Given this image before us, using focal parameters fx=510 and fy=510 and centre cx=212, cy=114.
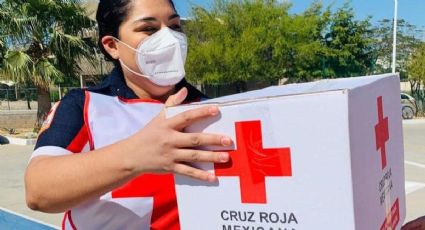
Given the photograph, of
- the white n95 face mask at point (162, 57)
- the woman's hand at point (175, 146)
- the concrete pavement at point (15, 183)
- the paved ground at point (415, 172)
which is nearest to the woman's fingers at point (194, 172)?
the woman's hand at point (175, 146)

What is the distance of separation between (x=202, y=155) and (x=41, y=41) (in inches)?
569

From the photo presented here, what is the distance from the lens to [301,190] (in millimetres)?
799

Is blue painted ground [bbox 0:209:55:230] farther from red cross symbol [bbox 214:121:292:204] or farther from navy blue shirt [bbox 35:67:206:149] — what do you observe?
red cross symbol [bbox 214:121:292:204]

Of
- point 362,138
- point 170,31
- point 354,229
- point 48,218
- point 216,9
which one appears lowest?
point 48,218

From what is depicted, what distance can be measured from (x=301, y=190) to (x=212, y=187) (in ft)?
0.53

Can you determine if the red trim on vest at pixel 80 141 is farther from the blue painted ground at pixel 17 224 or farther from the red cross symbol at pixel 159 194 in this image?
the blue painted ground at pixel 17 224

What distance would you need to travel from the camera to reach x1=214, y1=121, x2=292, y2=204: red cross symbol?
0.81 metres

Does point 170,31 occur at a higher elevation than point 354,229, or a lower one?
higher

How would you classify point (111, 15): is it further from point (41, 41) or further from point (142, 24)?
point (41, 41)

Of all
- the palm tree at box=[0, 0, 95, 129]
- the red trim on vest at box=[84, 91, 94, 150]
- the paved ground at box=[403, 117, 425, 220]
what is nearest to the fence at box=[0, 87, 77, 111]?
the palm tree at box=[0, 0, 95, 129]

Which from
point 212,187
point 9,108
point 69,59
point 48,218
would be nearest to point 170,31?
point 212,187

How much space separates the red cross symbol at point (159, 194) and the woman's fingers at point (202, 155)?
0.29 m

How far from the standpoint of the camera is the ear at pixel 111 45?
51.4 inches

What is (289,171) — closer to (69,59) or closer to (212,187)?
(212,187)
